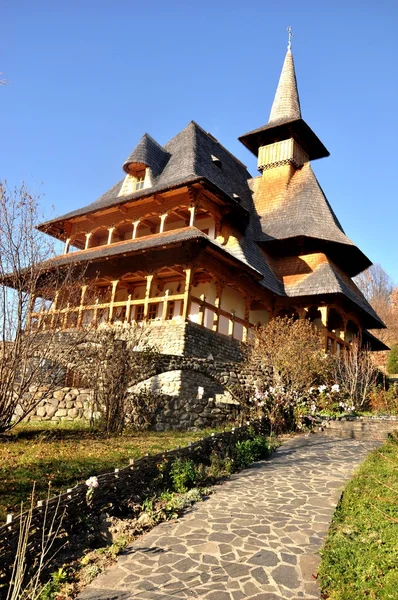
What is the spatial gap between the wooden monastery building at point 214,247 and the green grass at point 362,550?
8752 millimetres

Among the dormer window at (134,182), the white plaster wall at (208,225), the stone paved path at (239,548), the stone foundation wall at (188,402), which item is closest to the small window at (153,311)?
the white plaster wall at (208,225)

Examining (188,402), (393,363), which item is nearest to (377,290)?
(393,363)

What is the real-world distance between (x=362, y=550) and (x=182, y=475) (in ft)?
9.40

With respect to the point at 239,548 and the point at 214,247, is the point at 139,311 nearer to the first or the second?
the point at 214,247

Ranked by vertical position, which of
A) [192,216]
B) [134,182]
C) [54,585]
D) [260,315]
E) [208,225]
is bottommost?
[54,585]

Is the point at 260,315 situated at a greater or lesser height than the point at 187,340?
greater

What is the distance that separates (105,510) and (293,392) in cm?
767

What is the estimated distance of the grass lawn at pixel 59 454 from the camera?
574cm

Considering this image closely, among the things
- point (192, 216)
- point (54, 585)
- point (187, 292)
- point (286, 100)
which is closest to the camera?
point (54, 585)

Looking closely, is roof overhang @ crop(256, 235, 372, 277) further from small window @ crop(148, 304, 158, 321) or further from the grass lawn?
the grass lawn

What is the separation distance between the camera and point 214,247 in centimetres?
1520

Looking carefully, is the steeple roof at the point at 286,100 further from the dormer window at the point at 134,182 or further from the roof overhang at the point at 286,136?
the dormer window at the point at 134,182

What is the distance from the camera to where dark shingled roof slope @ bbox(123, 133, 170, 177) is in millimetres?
20109

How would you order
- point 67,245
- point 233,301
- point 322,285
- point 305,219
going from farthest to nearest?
point 67,245 → point 305,219 → point 233,301 → point 322,285
